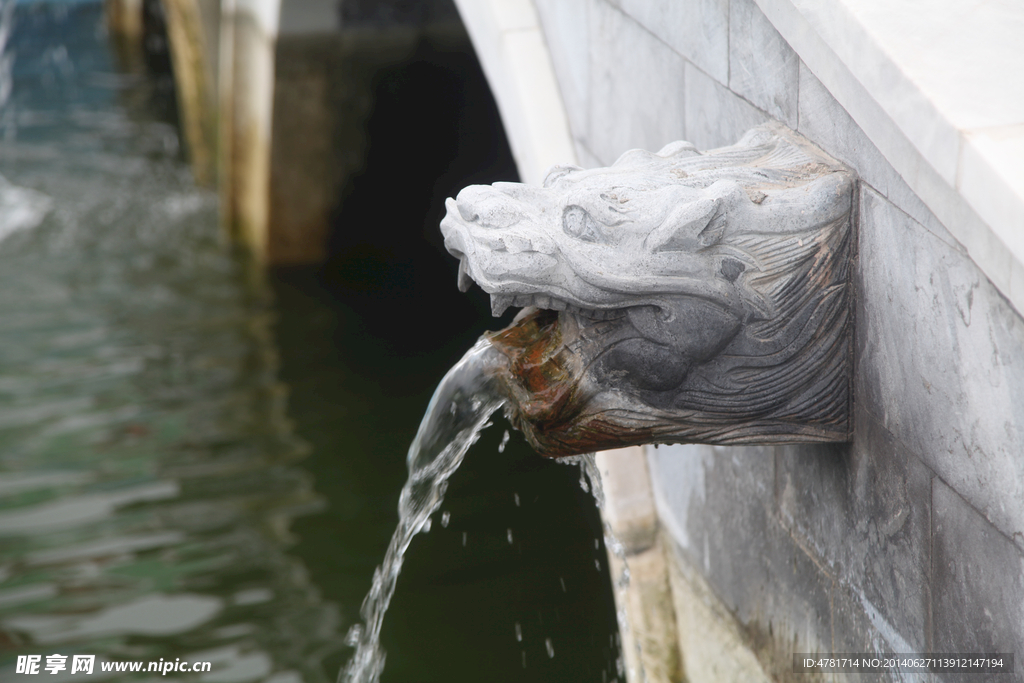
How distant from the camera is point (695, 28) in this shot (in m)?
2.45

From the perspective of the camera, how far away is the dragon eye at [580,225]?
1.81 meters

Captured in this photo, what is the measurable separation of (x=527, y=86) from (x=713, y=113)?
110cm

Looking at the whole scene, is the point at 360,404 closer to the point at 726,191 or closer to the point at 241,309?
the point at 241,309

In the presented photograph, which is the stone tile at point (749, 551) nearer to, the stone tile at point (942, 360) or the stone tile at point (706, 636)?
the stone tile at point (706, 636)

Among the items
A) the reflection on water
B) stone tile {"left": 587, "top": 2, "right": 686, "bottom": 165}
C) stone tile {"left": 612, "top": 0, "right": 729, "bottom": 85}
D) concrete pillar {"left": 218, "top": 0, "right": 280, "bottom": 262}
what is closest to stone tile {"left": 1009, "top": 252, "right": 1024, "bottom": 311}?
stone tile {"left": 612, "top": 0, "right": 729, "bottom": 85}

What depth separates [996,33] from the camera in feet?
5.71

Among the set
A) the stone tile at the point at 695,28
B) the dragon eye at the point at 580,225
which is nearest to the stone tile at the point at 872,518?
the dragon eye at the point at 580,225

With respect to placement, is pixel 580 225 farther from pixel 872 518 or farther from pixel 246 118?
pixel 246 118

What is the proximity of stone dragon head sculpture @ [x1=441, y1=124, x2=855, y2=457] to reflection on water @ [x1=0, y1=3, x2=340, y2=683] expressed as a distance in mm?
2353

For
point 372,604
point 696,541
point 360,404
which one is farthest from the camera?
point 360,404

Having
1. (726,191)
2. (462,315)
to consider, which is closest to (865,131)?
(726,191)

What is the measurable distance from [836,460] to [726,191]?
0.65 meters

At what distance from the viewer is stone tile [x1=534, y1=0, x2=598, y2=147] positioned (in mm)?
3201

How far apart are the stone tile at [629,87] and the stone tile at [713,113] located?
0.06m
